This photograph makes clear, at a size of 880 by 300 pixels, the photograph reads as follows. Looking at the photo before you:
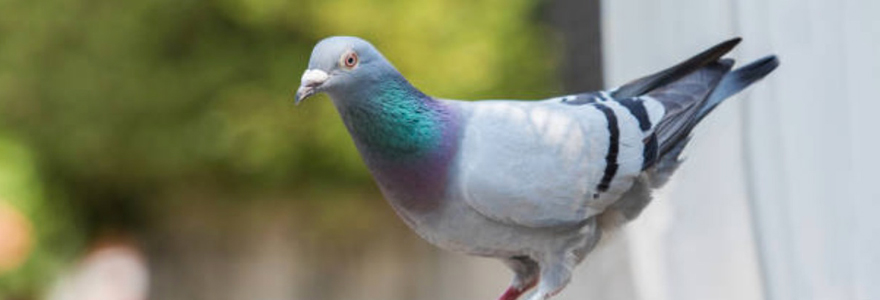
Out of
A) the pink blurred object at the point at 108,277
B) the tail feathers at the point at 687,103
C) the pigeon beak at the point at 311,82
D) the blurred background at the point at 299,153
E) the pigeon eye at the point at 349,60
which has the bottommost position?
the pink blurred object at the point at 108,277

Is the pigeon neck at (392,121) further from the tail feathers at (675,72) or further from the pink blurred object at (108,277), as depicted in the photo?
the pink blurred object at (108,277)

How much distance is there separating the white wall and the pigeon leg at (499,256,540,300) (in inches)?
18.0

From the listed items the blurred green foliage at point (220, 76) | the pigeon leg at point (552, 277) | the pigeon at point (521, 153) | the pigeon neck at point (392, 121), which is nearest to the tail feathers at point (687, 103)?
the pigeon at point (521, 153)

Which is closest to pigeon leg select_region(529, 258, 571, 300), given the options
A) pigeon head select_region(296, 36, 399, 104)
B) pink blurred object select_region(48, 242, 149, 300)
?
pigeon head select_region(296, 36, 399, 104)

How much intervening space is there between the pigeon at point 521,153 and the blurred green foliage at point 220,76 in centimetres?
232

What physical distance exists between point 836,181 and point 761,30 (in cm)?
27

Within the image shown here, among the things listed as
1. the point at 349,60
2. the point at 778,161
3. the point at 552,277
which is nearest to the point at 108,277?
the point at 778,161

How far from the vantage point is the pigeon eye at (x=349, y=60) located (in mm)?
1490

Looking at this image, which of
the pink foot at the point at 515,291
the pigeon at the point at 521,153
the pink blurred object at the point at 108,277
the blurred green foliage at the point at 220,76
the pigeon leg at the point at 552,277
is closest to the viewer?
the pigeon at the point at 521,153

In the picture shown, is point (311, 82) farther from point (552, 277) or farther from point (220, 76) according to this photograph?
point (220, 76)

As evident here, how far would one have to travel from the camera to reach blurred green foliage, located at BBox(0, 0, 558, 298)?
4160 millimetres

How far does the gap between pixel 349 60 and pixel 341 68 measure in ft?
0.06

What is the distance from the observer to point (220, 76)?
449 centimetres

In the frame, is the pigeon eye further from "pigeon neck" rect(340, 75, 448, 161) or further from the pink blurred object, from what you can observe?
the pink blurred object
